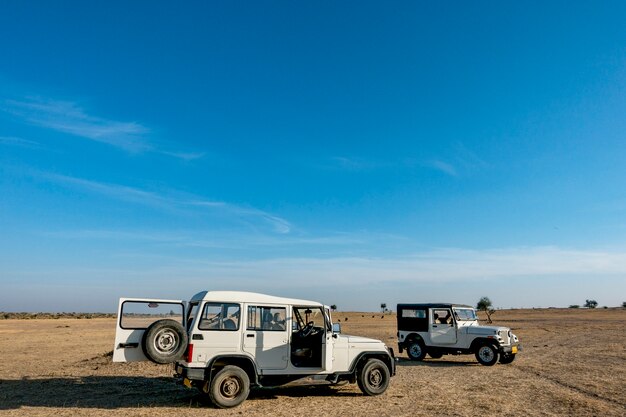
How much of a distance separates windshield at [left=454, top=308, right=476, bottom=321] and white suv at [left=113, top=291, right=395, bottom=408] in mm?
8474

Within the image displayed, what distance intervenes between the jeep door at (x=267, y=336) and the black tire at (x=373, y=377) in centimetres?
212

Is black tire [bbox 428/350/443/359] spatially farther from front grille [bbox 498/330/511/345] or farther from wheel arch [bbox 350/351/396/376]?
wheel arch [bbox 350/351/396/376]

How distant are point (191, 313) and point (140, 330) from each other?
113cm

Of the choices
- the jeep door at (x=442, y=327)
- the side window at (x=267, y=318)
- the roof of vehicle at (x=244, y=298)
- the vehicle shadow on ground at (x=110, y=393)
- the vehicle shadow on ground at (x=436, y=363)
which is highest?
the roof of vehicle at (x=244, y=298)

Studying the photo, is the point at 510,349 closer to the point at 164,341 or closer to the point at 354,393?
the point at 354,393

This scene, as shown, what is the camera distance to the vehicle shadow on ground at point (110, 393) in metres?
10.4

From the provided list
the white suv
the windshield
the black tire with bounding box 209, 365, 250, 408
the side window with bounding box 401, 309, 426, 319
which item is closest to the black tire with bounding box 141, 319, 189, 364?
the white suv

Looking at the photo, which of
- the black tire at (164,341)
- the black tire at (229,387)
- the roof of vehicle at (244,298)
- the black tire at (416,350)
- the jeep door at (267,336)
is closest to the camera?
the black tire at (164,341)

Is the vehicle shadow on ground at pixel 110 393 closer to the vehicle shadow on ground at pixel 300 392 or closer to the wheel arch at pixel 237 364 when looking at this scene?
the vehicle shadow on ground at pixel 300 392

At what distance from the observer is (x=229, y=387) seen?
10188mm

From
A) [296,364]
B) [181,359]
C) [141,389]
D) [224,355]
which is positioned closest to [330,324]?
[296,364]

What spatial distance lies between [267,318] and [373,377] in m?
3.22

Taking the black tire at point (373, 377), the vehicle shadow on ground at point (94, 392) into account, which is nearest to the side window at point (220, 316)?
the vehicle shadow on ground at point (94, 392)

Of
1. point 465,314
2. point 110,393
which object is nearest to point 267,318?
point 110,393
